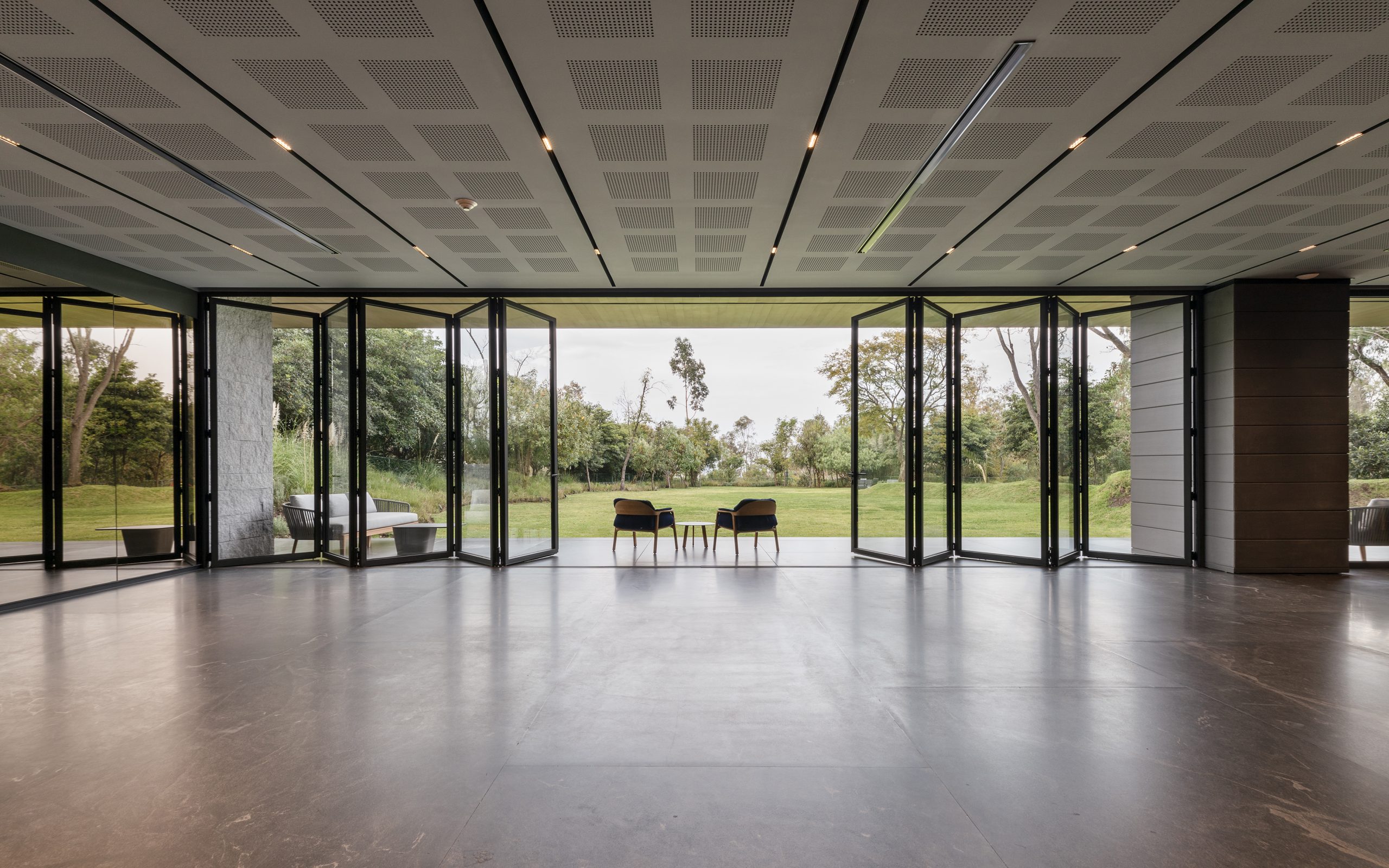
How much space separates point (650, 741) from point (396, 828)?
1112mm

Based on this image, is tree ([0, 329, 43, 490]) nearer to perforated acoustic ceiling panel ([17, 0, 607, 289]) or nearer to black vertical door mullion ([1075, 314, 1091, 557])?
perforated acoustic ceiling panel ([17, 0, 607, 289])

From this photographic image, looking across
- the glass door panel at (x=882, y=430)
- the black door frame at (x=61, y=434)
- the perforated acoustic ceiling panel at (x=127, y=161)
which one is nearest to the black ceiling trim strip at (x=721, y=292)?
the glass door panel at (x=882, y=430)

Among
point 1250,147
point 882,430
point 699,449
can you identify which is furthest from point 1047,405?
point 699,449

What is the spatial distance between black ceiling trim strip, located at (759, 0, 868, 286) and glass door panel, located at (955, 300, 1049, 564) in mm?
3785

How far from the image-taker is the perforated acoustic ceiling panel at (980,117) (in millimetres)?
2873

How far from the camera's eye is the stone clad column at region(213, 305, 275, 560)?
7328 millimetres

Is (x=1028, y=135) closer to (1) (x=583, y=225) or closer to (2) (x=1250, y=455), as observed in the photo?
(1) (x=583, y=225)

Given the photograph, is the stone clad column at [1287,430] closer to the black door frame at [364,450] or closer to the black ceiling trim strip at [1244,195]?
the black ceiling trim strip at [1244,195]

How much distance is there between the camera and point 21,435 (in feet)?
18.8

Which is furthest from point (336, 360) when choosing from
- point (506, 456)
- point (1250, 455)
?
point (1250, 455)

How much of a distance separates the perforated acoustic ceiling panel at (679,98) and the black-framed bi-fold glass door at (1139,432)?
5.40 m

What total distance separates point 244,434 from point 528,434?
3.64 metres

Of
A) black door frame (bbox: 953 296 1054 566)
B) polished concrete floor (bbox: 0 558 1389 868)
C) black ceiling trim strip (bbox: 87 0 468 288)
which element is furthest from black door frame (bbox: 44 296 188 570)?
black door frame (bbox: 953 296 1054 566)

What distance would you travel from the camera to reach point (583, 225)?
17.7 ft
